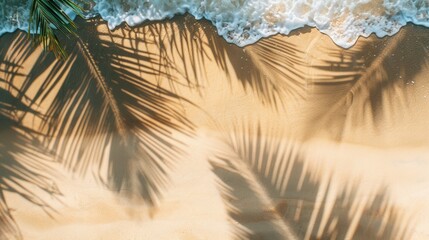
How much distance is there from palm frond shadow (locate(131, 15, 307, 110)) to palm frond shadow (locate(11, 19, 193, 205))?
24 centimetres

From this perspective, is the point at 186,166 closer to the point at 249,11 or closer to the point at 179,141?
the point at 179,141

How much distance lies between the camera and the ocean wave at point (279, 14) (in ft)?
19.2

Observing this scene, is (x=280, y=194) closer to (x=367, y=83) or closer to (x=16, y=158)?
(x=367, y=83)

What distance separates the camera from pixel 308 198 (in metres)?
5.80

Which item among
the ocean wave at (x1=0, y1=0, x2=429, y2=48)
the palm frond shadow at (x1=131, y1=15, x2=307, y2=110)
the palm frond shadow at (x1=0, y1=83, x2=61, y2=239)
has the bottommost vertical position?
the palm frond shadow at (x1=0, y1=83, x2=61, y2=239)

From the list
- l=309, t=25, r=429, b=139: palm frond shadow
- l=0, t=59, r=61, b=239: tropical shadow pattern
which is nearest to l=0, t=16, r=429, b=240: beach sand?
l=309, t=25, r=429, b=139: palm frond shadow

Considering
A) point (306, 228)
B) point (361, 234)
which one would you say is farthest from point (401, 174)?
point (306, 228)

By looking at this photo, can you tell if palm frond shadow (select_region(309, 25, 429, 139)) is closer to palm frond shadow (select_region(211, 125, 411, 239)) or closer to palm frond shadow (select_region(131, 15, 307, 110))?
palm frond shadow (select_region(131, 15, 307, 110))

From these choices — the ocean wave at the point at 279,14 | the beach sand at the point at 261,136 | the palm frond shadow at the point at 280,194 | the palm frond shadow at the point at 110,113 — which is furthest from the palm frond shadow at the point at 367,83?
the palm frond shadow at the point at 110,113

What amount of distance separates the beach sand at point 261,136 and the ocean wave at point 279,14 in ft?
0.34

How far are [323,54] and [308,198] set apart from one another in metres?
1.64

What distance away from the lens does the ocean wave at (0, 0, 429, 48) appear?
231 inches

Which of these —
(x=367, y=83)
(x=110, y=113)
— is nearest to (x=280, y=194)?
(x=367, y=83)

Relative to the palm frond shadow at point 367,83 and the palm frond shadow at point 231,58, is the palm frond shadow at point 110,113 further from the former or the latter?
the palm frond shadow at point 367,83
